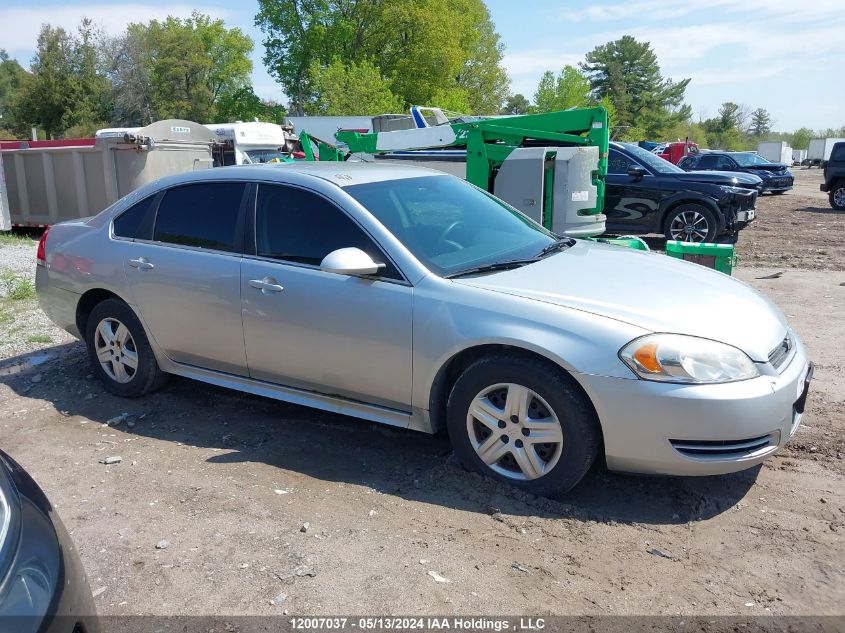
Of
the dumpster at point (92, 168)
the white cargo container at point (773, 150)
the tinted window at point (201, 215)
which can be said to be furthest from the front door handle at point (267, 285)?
the white cargo container at point (773, 150)

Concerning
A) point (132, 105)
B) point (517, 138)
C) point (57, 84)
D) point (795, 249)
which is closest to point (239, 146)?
point (517, 138)

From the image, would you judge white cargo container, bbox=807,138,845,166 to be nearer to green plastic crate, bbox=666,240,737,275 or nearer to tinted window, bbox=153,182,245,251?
green plastic crate, bbox=666,240,737,275

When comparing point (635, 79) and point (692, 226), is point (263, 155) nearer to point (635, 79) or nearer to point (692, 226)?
point (692, 226)

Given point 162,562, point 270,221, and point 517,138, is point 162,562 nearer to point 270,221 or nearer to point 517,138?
point 270,221

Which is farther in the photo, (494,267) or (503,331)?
(494,267)

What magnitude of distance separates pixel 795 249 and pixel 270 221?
37.1 feet

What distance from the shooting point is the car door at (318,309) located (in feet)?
12.9

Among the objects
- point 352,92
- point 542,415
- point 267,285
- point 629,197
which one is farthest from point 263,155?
point 352,92

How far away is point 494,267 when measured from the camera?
4.05m

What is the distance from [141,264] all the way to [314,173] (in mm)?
1401

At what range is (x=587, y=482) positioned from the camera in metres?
3.85

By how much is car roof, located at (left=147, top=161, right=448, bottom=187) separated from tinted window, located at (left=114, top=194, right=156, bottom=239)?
0.61ft

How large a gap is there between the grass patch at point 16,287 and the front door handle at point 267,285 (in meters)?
5.48

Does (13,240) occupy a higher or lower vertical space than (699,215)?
lower
